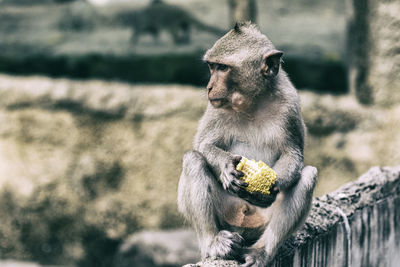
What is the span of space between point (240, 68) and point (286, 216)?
1146mm

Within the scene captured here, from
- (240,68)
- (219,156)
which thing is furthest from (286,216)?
(240,68)

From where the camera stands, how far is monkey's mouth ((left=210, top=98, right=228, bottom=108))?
4191mm

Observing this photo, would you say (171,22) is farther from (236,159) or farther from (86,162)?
(236,159)

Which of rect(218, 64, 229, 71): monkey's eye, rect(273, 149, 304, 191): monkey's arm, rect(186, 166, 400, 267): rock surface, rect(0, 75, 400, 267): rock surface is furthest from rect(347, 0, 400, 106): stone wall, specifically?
rect(218, 64, 229, 71): monkey's eye

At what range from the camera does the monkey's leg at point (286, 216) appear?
13.4 feet

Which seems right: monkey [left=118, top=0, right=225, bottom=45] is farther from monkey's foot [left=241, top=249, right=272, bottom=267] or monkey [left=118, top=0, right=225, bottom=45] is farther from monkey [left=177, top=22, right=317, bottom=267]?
monkey's foot [left=241, top=249, right=272, bottom=267]

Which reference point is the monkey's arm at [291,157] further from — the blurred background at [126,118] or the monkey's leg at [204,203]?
the blurred background at [126,118]

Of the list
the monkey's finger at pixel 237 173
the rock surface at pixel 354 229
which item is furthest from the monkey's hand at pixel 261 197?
the rock surface at pixel 354 229

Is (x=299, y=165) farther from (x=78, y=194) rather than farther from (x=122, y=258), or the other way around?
(x=78, y=194)

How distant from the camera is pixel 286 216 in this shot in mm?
4109

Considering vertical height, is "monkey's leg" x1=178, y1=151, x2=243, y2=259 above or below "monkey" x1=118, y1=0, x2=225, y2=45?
below

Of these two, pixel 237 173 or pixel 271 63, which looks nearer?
pixel 237 173

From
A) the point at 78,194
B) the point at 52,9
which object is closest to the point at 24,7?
the point at 52,9

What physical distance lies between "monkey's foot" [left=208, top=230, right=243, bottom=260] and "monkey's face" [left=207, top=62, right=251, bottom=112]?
947 millimetres
